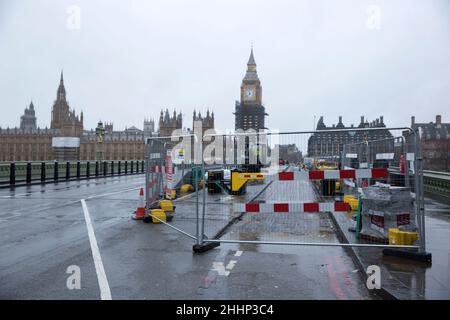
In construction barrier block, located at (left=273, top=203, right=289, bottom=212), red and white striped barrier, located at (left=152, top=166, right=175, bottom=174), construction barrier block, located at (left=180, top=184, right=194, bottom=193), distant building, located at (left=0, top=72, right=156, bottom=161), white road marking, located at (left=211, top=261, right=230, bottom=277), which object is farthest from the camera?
distant building, located at (left=0, top=72, right=156, bottom=161)

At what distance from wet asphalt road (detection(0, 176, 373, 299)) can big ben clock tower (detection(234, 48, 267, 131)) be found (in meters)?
160

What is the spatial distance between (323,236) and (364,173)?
7.42ft

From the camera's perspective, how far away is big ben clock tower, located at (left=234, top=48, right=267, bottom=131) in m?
175

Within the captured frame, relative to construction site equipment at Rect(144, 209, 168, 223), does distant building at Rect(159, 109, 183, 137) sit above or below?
above

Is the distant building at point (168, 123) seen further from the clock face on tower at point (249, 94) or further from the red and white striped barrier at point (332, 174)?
the red and white striped barrier at point (332, 174)

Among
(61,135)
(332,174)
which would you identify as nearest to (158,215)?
(332,174)

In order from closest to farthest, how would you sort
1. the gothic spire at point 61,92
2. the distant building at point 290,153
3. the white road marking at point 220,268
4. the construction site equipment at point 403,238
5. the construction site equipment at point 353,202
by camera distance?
the white road marking at point 220,268
the construction site equipment at point 403,238
the distant building at point 290,153
the construction site equipment at point 353,202
the gothic spire at point 61,92

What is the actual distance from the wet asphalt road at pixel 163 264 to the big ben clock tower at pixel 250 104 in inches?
6308

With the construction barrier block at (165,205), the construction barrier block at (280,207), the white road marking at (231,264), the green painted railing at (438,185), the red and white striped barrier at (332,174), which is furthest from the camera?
the green painted railing at (438,185)

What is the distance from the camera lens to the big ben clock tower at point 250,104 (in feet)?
574

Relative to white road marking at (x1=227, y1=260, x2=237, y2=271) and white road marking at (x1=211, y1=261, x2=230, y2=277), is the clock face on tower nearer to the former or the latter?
white road marking at (x1=227, y1=260, x2=237, y2=271)

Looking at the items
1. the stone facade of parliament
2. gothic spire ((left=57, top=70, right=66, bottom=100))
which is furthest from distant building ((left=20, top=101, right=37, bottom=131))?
gothic spire ((left=57, top=70, right=66, bottom=100))

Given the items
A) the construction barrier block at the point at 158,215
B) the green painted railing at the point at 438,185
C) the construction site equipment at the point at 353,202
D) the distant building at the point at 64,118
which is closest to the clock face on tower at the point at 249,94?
the distant building at the point at 64,118
